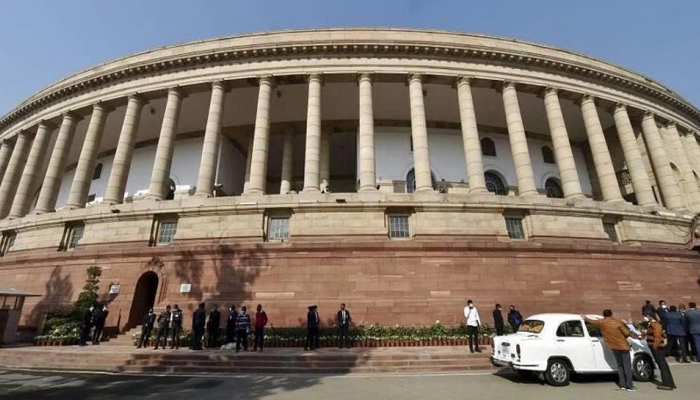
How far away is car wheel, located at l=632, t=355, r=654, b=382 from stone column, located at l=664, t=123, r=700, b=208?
23579 millimetres

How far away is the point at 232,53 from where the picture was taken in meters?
22.8

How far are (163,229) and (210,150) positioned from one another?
5.24m

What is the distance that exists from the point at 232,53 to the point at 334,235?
14634 mm

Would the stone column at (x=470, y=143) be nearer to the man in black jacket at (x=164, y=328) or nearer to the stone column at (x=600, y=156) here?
the stone column at (x=600, y=156)

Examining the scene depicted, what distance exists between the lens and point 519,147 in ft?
67.9

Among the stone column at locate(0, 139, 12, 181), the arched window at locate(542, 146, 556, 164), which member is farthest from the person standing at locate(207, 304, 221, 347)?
the stone column at locate(0, 139, 12, 181)

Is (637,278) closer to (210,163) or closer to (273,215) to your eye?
(273,215)

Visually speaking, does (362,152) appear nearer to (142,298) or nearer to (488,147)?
(488,147)

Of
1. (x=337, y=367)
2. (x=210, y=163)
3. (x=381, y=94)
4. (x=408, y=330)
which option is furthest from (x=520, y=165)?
(x=210, y=163)

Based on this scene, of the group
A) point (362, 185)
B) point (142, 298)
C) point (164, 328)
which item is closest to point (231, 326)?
point (164, 328)

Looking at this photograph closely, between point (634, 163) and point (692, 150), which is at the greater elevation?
point (692, 150)

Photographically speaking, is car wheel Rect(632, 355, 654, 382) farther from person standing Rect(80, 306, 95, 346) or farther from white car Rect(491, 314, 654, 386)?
person standing Rect(80, 306, 95, 346)

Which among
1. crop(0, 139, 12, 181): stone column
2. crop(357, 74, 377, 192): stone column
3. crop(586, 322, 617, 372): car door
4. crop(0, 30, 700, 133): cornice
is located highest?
crop(0, 30, 700, 133): cornice

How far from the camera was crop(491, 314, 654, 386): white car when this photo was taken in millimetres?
8461
